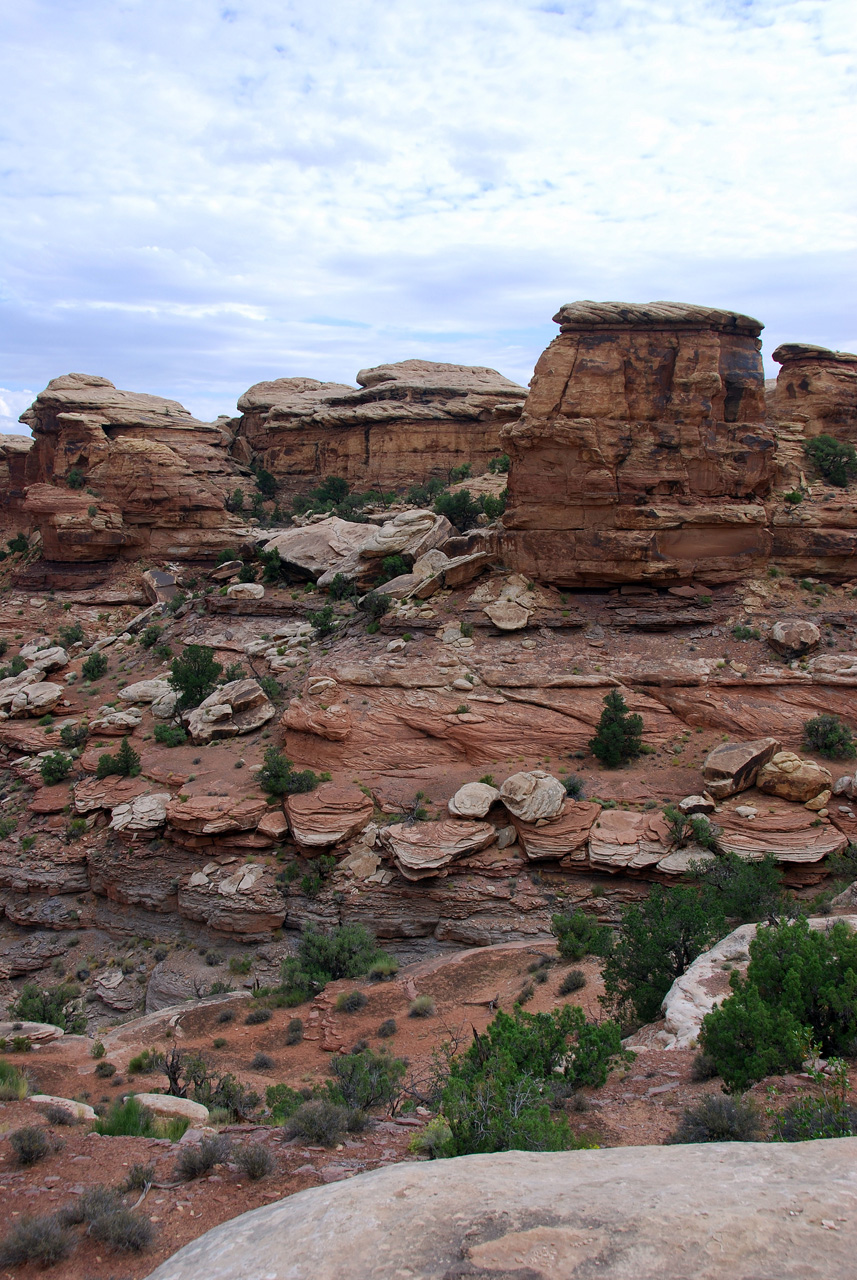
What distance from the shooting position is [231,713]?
1018 inches

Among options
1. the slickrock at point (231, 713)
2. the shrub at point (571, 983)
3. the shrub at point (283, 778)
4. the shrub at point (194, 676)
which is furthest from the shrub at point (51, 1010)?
the shrub at point (571, 983)

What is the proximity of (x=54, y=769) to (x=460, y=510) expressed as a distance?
70.9 feet

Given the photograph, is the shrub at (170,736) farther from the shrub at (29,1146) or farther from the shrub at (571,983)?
the shrub at (29,1146)

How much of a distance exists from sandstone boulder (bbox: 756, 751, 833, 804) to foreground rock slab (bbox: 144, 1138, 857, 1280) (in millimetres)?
15190

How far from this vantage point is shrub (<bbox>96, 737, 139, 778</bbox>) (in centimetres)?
2400

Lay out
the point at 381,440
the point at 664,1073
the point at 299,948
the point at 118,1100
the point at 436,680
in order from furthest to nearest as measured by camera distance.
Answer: the point at 381,440 → the point at 436,680 → the point at 299,948 → the point at 118,1100 → the point at 664,1073

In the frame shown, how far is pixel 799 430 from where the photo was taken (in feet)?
101

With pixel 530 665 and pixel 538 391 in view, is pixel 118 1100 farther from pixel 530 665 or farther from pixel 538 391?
pixel 538 391

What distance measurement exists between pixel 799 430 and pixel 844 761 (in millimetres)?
17204

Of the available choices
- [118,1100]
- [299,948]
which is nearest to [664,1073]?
[118,1100]

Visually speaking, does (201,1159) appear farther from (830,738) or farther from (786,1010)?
(830,738)

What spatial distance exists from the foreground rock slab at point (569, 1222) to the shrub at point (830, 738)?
56.2 feet

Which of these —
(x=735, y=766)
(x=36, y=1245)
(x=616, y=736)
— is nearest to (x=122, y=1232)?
(x=36, y=1245)

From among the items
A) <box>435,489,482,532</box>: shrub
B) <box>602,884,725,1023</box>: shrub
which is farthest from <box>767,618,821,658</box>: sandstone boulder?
<box>435,489,482,532</box>: shrub
